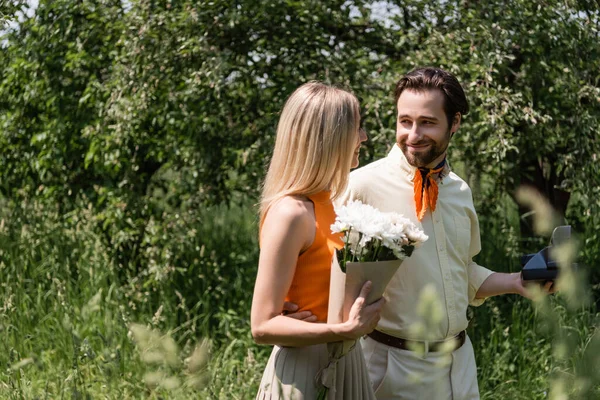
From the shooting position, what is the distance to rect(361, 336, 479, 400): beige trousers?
2.44m

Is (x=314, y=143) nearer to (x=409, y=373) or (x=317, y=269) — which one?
(x=317, y=269)

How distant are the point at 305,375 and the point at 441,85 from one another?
1.03 m

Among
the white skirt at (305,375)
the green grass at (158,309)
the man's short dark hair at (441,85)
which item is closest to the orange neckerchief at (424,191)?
the man's short dark hair at (441,85)

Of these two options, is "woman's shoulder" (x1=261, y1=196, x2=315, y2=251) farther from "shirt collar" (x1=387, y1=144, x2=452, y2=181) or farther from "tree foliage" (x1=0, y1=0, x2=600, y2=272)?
"tree foliage" (x1=0, y1=0, x2=600, y2=272)

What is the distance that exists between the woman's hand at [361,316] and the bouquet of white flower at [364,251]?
14mm

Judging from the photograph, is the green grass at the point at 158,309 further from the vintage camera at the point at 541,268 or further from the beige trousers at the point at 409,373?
the vintage camera at the point at 541,268

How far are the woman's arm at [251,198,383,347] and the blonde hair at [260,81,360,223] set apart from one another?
0.33 feet

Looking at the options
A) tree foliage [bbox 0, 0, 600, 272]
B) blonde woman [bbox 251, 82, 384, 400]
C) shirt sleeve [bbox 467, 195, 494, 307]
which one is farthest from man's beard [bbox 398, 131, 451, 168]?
tree foliage [bbox 0, 0, 600, 272]

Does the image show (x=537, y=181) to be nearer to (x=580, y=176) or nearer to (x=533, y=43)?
(x=580, y=176)

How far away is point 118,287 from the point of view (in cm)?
486

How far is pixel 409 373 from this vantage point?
241 cm

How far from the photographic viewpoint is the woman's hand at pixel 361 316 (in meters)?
2.05

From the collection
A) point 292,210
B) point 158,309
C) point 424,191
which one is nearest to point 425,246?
point 424,191

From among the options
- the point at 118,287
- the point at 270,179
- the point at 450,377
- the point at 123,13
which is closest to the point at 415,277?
the point at 450,377
